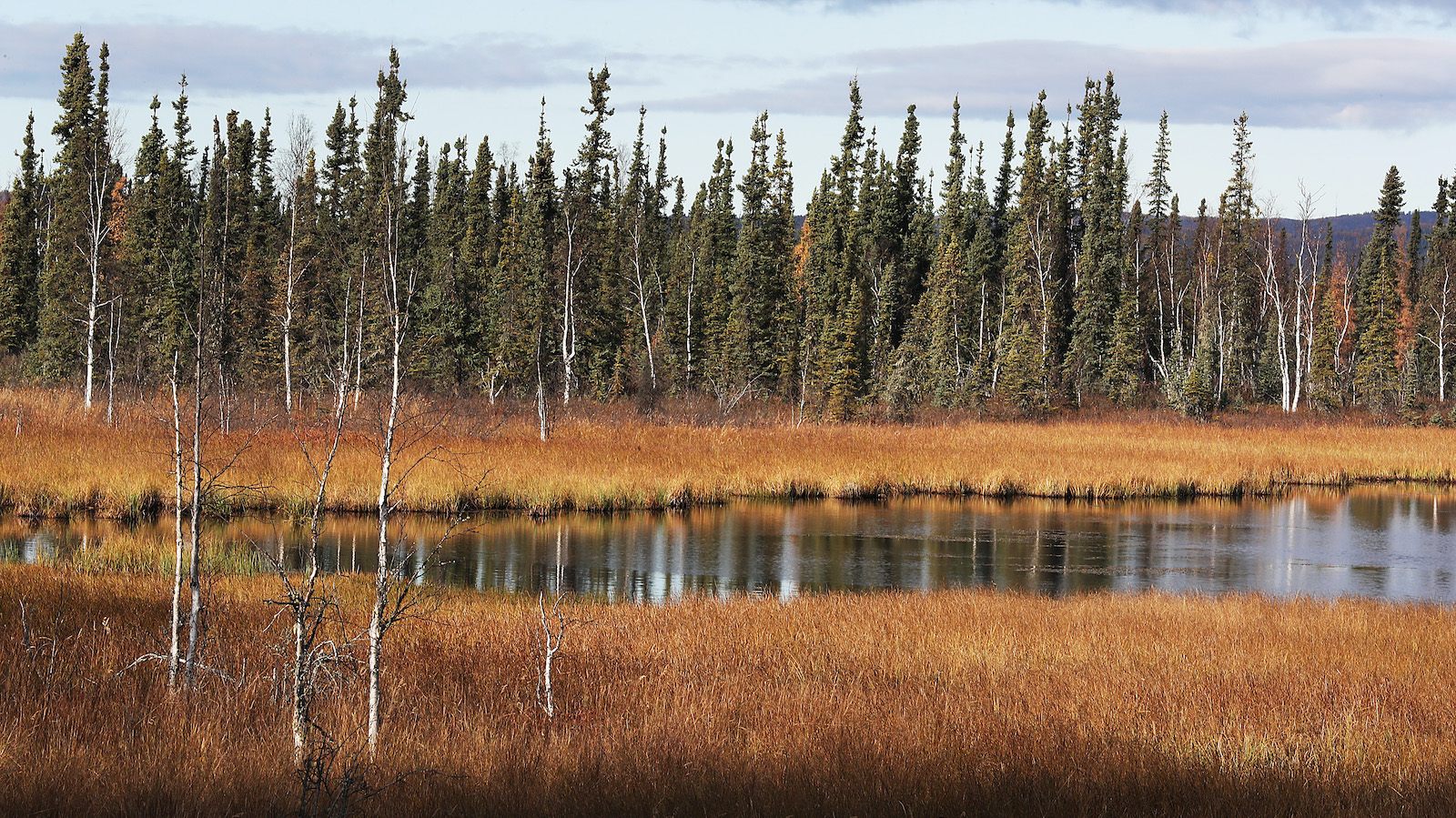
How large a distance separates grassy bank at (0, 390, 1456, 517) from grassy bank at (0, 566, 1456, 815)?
28.9 ft

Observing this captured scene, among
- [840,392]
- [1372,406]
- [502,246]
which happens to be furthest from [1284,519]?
[502,246]

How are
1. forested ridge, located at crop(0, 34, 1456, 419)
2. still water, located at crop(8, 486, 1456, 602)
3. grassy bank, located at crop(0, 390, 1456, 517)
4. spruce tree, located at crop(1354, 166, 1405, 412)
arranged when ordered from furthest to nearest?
spruce tree, located at crop(1354, 166, 1405, 412)
forested ridge, located at crop(0, 34, 1456, 419)
grassy bank, located at crop(0, 390, 1456, 517)
still water, located at crop(8, 486, 1456, 602)

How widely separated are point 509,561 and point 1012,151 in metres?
66.5

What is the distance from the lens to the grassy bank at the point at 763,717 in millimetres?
5867

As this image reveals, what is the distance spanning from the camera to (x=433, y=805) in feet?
18.4

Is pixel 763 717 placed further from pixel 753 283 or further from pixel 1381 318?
pixel 1381 318

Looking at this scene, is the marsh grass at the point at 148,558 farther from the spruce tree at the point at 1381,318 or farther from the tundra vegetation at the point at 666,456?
the spruce tree at the point at 1381,318

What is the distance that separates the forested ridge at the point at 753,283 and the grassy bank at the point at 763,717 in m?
27.7

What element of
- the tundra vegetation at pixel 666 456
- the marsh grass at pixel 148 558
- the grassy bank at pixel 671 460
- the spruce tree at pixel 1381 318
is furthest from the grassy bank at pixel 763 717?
the spruce tree at pixel 1381 318

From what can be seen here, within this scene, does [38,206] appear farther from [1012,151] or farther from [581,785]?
[581,785]

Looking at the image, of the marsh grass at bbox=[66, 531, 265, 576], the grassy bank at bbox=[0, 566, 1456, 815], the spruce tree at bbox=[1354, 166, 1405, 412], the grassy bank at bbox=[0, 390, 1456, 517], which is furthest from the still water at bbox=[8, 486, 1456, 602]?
the spruce tree at bbox=[1354, 166, 1405, 412]

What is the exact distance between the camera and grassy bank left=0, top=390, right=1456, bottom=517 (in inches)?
897

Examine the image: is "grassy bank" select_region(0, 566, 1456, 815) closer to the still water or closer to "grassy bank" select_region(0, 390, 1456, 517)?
the still water

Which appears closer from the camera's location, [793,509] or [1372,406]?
[793,509]
